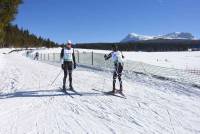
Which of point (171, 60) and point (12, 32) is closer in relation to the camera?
point (171, 60)

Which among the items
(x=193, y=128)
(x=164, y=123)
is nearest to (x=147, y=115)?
(x=164, y=123)

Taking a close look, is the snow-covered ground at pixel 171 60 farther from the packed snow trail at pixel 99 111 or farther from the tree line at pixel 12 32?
the packed snow trail at pixel 99 111

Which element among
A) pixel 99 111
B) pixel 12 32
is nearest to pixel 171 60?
pixel 99 111

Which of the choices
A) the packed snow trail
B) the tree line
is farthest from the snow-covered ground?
the packed snow trail

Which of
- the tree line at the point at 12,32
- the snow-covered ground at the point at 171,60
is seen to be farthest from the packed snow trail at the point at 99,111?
the snow-covered ground at the point at 171,60

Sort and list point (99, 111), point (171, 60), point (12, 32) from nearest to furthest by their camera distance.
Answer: point (99, 111), point (171, 60), point (12, 32)

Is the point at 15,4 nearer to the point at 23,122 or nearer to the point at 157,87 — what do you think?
the point at 157,87

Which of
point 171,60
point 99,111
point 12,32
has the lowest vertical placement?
point 171,60

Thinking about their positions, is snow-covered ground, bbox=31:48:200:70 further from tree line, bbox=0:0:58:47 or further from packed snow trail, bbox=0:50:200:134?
packed snow trail, bbox=0:50:200:134

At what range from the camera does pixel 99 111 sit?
Answer: 1012 centimetres

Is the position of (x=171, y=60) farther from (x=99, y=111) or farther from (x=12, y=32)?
(x=12, y=32)

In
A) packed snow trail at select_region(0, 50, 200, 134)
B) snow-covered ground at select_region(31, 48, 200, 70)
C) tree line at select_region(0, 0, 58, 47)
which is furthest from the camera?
snow-covered ground at select_region(31, 48, 200, 70)

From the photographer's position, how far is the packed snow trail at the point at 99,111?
8.30 metres

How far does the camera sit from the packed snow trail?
8297mm
